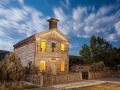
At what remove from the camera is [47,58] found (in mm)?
22125

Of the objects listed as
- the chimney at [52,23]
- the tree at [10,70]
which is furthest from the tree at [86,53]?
the tree at [10,70]

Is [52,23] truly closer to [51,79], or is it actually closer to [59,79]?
[59,79]

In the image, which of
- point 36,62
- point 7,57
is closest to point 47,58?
point 36,62

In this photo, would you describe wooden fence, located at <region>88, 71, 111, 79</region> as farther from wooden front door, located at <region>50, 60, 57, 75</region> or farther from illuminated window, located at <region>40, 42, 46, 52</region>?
illuminated window, located at <region>40, 42, 46, 52</region>

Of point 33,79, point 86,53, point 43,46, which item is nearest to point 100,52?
point 86,53

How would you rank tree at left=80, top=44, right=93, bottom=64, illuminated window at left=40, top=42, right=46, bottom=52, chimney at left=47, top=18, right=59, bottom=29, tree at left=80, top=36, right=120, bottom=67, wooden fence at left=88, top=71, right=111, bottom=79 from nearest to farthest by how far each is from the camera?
1. wooden fence at left=88, top=71, right=111, bottom=79
2. illuminated window at left=40, top=42, right=46, bottom=52
3. chimney at left=47, top=18, right=59, bottom=29
4. tree at left=80, top=36, right=120, bottom=67
5. tree at left=80, top=44, right=93, bottom=64

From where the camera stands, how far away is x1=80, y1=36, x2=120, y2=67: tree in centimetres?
2904

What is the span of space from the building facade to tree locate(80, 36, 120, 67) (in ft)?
27.1

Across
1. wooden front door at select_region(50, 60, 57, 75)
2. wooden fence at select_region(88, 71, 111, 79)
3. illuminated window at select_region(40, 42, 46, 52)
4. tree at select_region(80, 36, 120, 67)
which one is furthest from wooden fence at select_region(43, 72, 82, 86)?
tree at select_region(80, 36, 120, 67)

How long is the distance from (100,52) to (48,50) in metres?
13.6

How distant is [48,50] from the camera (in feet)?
73.7

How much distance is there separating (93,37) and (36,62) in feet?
54.4

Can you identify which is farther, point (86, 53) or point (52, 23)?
point (86, 53)

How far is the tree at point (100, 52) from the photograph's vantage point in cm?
2904
